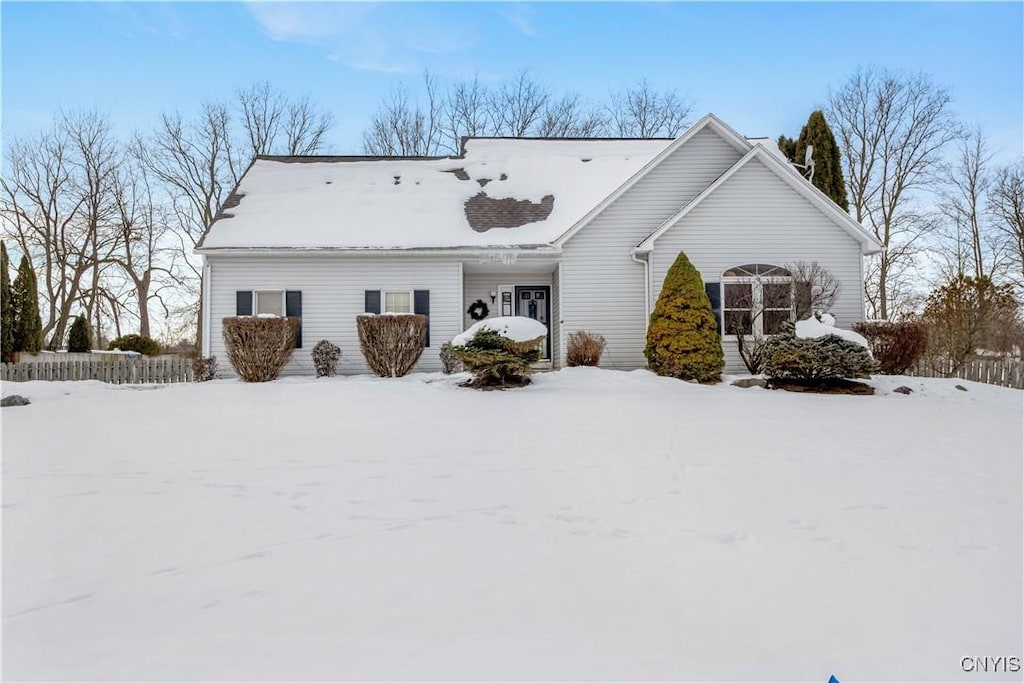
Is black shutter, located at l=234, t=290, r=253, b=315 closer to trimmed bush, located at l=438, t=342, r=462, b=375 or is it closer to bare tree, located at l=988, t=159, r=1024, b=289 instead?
trimmed bush, located at l=438, t=342, r=462, b=375

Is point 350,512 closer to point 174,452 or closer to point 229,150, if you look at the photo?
point 174,452

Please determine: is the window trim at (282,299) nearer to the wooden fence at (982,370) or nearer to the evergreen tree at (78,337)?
the evergreen tree at (78,337)

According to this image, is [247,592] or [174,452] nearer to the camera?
[247,592]

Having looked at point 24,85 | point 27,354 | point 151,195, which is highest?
point 151,195

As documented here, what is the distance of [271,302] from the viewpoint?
13742 millimetres

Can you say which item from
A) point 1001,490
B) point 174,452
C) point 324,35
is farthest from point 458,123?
point 1001,490

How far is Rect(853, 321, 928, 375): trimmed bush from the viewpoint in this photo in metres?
11.6

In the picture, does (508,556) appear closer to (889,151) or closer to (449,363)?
(449,363)

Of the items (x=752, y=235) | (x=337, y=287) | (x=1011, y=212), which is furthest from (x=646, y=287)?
(x=1011, y=212)

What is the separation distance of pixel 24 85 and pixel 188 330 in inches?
710

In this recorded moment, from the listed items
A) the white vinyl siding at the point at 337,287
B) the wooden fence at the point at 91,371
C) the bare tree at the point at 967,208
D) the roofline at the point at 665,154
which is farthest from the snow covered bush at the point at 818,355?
the bare tree at the point at 967,208

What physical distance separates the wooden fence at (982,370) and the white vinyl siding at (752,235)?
302 cm

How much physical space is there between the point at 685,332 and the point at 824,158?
1257 centimetres

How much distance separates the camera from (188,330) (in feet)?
86.8
